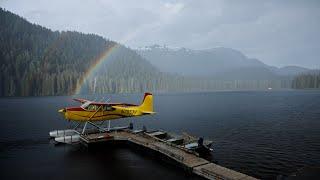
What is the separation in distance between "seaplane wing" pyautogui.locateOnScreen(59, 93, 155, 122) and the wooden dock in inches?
105

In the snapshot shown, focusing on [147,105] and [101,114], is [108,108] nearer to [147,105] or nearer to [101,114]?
[101,114]

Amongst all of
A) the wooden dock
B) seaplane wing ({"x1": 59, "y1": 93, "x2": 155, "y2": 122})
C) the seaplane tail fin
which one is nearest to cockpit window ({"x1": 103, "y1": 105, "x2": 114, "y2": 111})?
seaplane wing ({"x1": 59, "y1": 93, "x2": 155, "y2": 122})

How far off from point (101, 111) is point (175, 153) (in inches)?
585

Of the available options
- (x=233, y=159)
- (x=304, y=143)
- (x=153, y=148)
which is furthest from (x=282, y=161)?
(x=153, y=148)

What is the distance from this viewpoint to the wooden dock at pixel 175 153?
25.9 meters

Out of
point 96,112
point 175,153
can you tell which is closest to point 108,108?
point 96,112

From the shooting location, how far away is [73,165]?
3284cm

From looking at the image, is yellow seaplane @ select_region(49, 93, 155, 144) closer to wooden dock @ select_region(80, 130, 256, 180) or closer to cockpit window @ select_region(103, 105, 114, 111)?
cockpit window @ select_region(103, 105, 114, 111)

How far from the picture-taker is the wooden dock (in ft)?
85.1

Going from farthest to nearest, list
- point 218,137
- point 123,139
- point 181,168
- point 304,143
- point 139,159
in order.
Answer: point 218,137 < point 304,143 < point 123,139 < point 139,159 < point 181,168

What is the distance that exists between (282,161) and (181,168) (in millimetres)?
12645

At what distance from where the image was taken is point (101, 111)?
1670 inches

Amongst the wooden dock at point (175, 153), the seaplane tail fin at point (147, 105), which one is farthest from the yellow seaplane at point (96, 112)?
the wooden dock at point (175, 153)

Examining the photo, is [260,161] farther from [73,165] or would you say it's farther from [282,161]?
[73,165]
